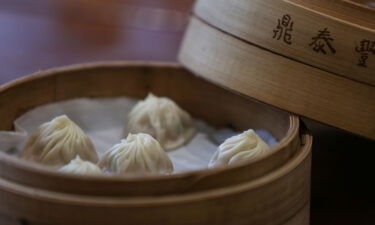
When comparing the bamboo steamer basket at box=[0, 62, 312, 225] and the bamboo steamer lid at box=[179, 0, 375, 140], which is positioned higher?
the bamboo steamer lid at box=[179, 0, 375, 140]

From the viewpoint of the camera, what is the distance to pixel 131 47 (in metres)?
2.84

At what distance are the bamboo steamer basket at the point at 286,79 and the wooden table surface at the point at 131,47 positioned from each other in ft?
0.88

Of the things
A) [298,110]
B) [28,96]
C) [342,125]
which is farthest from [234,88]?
[28,96]

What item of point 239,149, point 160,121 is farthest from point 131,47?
point 239,149

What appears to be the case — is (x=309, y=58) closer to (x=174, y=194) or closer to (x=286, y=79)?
(x=286, y=79)

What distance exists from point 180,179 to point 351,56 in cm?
57

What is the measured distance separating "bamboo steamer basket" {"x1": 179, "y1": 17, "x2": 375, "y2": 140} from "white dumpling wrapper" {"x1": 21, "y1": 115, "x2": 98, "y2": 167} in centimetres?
38

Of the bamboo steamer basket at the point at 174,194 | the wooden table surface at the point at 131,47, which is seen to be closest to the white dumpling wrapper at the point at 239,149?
the bamboo steamer basket at the point at 174,194

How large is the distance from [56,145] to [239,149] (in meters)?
0.44

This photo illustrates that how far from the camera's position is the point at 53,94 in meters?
1.68

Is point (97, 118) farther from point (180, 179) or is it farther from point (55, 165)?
point (180, 179)

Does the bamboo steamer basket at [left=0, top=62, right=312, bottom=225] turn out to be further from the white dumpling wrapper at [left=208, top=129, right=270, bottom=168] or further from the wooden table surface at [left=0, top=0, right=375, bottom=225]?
the wooden table surface at [left=0, top=0, right=375, bottom=225]

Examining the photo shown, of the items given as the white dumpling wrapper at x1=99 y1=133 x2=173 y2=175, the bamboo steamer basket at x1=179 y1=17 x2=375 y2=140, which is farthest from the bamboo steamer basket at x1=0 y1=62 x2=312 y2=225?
the white dumpling wrapper at x1=99 y1=133 x2=173 y2=175

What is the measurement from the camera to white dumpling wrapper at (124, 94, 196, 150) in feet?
5.50
